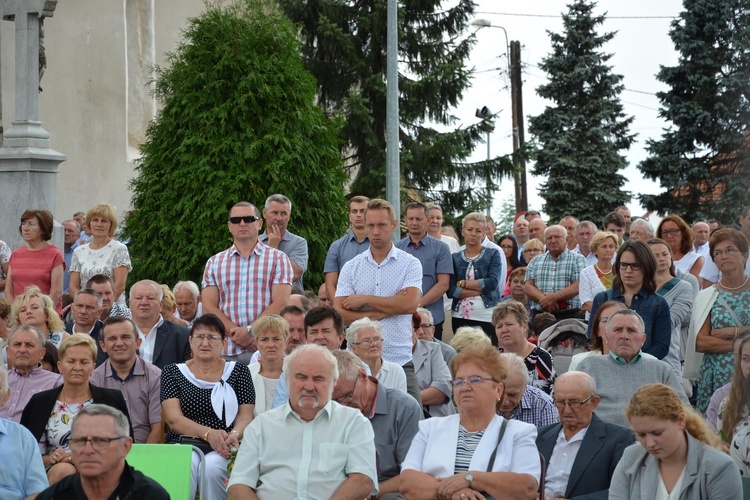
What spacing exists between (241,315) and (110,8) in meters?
13.3

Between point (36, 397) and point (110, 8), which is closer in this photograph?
point (36, 397)

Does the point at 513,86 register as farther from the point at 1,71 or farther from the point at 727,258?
the point at 727,258

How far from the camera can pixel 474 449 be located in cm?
555

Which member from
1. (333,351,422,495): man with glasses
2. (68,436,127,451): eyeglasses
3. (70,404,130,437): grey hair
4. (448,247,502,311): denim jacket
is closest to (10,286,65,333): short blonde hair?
(333,351,422,495): man with glasses

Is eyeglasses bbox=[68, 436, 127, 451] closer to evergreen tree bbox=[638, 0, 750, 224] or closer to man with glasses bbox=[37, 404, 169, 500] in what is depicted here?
man with glasses bbox=[37, 404, 169, 500]

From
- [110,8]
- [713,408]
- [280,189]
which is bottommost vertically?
[713,408]

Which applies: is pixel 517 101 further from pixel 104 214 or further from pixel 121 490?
pixel 121 490

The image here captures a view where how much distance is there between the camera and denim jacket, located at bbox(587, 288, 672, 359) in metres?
7.53

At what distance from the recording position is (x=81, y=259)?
9.78m

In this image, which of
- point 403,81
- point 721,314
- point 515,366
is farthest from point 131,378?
point 403,81

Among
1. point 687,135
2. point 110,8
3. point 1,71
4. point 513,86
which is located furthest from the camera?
point 513,86

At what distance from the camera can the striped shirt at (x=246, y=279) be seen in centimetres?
816

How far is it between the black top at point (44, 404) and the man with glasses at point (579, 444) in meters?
2.55

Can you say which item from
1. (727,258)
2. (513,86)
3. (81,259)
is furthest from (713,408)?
(513,86)
